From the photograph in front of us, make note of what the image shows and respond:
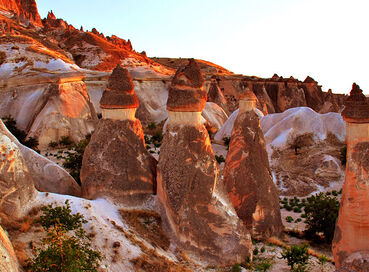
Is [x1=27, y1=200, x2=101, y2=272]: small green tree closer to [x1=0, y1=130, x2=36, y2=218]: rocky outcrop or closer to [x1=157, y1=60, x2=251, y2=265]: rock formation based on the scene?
[x1=0, y1=130, x2=36, y2=218]: rocky outcrop

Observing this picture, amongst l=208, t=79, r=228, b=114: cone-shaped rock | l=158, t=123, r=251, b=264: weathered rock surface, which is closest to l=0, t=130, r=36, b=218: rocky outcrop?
l=158, t=123, r=251, b=264: weathered rock surface

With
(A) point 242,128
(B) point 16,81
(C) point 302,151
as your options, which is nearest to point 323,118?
(C) point 302,151

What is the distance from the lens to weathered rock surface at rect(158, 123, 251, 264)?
6.70 m

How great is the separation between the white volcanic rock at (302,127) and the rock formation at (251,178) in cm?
968

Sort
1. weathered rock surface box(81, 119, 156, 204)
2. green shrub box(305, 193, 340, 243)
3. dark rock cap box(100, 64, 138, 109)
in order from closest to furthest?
1. weathered rock surface box(81, 119, 156, 204)
2. dark rock cap box(100, 64, 138, 109)
3. green shrub box(305, 193, 340, 243)

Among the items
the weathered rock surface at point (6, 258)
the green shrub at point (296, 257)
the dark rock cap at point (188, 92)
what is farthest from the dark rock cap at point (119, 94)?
the green shrub at point (296, 257)

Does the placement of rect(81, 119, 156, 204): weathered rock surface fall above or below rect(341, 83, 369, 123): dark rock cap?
below

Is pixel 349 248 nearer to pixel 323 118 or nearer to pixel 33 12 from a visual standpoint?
pixel 323 118

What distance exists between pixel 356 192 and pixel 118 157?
4.66 meters

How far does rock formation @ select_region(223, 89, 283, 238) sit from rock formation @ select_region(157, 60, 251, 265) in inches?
66.5

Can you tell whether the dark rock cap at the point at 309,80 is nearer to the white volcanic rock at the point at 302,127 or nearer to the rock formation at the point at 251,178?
the white volcanic rock at the point at 302,127

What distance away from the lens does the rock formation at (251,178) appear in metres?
8.63

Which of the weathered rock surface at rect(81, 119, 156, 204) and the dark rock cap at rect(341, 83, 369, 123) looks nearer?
the dark rock cap at rect(341, 83, 369, 123)

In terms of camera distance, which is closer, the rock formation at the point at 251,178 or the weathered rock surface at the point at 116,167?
the weathered rock surface at the point at 116,167
